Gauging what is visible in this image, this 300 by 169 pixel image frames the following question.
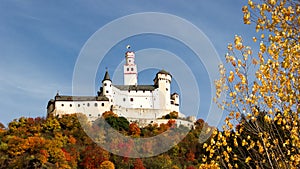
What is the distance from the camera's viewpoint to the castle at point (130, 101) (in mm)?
59062

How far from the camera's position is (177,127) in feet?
185

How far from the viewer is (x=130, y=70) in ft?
225

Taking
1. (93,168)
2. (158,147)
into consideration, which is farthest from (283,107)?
(158,147)

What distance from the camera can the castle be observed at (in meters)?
59.1

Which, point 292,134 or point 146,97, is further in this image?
point 146,97

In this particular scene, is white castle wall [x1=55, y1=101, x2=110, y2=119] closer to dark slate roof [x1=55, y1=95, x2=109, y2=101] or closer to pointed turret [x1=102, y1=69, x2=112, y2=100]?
dark slate roof [x1=55, y1=95, x2=109, y2=101]

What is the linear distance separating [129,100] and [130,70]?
698cm

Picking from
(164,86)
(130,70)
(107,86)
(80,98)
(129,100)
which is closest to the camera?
(80,98)

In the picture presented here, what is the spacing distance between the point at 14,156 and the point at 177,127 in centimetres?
2423

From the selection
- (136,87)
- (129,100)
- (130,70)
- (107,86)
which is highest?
(130,70)

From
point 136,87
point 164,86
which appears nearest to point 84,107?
point 136,87

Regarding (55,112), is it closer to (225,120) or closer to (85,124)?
(85,124)

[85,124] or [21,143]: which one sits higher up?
[85,124]

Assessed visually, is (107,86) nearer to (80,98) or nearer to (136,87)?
(136,87)
